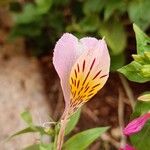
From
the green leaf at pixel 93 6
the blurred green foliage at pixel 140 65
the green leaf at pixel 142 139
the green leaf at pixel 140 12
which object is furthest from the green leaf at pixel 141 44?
the green leaf at pixel 93 6

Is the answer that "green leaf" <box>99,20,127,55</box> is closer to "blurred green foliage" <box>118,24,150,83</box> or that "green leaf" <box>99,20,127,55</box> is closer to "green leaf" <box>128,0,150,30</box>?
"green leaf" <box>128,0,150,30</box>

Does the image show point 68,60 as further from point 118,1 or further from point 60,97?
point 60,97

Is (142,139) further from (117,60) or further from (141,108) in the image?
(117,60)

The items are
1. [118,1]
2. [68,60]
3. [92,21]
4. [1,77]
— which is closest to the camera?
[68,60]

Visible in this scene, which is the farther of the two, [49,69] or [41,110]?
[49,69]

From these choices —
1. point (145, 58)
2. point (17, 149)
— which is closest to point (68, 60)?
point (145, 58)

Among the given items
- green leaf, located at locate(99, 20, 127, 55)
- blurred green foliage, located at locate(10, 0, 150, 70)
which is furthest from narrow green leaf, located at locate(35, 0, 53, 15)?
green leaf, located at locate(99, 20, 127, 55)

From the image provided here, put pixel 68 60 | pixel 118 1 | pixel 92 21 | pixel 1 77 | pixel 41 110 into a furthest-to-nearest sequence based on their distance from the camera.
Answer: pixel 1 77
pixel 41 110
pixel 92 21
pixel 118 1
pixel 68 60

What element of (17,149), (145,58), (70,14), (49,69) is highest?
(145,58)

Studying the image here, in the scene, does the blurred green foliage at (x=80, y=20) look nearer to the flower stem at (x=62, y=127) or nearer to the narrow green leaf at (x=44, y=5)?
Result: the narrow green leaf at (x=44, y=5)
